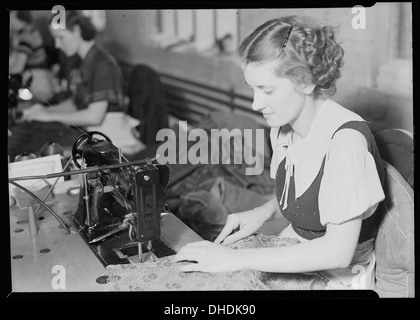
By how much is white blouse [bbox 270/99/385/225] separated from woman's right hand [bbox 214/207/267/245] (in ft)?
0.55

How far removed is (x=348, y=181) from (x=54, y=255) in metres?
0.64

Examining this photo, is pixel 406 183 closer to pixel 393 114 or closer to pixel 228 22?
pixel 393 114

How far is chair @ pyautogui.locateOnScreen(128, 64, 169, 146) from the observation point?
2.61 m

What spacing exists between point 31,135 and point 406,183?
128cm

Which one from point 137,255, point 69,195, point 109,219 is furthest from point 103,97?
point 137,255

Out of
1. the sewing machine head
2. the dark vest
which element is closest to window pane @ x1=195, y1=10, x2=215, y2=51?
the sewing machine head

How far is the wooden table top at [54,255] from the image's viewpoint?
121 centimetres

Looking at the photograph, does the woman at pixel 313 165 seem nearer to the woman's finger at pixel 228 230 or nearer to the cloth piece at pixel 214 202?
the woman's finger at pixel 228 230

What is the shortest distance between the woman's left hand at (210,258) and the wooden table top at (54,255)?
0.31 feet

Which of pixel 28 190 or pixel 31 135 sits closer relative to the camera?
pixel 28 190

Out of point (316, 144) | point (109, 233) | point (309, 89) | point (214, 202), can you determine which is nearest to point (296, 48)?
point (309, 89)

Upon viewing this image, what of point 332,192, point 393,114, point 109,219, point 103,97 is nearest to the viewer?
point 332,192

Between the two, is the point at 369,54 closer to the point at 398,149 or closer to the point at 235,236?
the point at 398,149
